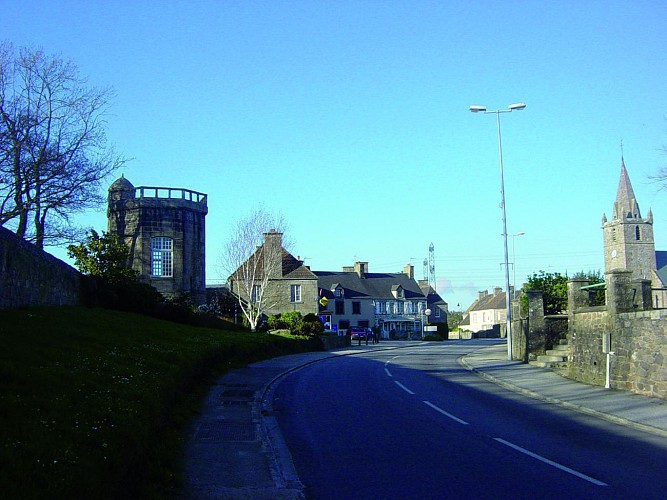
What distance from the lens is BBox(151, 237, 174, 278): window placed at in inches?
1841

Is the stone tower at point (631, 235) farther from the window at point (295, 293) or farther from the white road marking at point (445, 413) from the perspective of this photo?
the white road marking at point (445, 413)

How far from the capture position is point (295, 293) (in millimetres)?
72375

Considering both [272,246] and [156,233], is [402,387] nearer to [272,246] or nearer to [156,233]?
[156,233]

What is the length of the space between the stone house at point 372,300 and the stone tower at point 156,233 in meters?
36.6

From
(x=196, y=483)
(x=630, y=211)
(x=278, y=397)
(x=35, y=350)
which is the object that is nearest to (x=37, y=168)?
(x=278, y=397)

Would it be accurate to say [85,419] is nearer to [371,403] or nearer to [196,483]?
[196,483]

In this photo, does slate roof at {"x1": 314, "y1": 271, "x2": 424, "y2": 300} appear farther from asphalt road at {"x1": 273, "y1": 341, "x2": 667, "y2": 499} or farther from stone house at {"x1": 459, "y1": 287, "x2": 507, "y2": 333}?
asphalt road at {"x1": 273, "y1": 341, "x2": 667, "y2": 499}

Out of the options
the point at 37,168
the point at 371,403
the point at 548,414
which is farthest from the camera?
the point at 37,168

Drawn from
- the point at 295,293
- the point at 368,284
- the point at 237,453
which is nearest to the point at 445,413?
the point at 237,453

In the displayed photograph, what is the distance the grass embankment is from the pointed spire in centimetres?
10572

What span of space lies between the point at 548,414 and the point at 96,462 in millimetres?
12095

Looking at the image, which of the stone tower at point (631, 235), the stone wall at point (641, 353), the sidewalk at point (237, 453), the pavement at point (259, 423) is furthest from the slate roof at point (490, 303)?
the sidewalk at point (237, 453)

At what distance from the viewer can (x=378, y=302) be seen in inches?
3526

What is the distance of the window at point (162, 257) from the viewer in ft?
153
